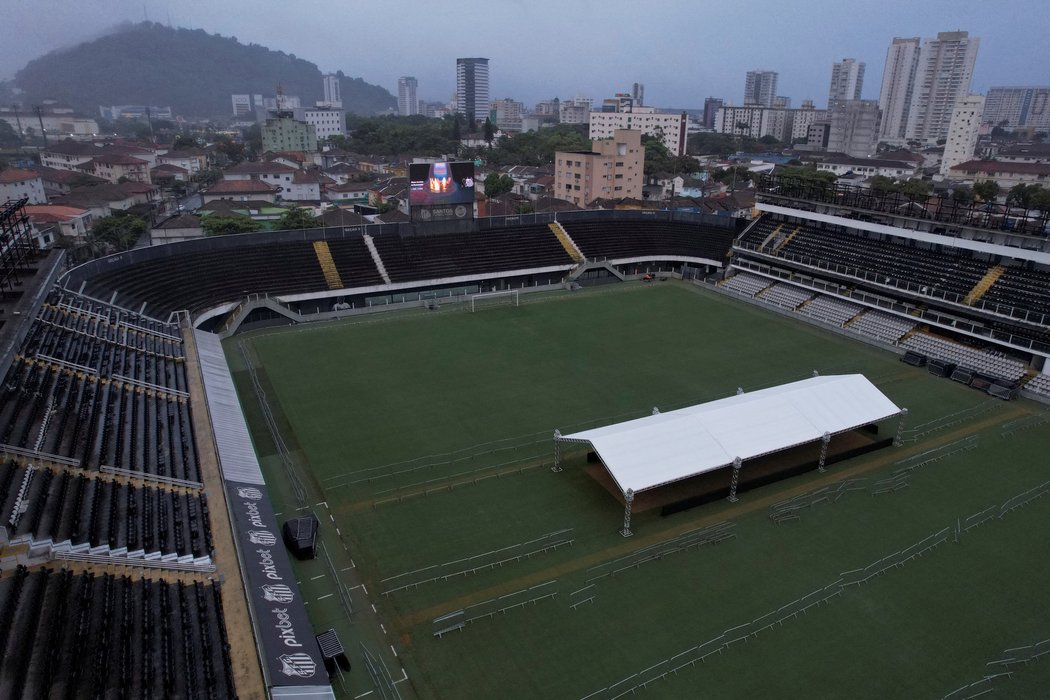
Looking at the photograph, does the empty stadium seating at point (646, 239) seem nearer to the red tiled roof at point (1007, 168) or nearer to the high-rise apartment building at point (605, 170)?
the high-rise apartment building at point (605, 170)

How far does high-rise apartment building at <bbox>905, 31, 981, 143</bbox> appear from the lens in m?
186

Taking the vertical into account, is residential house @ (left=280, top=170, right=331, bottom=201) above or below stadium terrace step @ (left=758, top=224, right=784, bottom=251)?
below

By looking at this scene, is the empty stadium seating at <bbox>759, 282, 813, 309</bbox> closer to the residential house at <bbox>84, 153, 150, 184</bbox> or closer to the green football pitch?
the green football pitch

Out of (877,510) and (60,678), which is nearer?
(60,678)

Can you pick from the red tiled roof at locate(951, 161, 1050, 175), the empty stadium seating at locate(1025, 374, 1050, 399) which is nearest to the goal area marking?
the empty stadium seating at locate(1025, 374, 1050, 399)

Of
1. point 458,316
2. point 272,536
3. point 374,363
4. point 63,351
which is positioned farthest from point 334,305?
point 272,536

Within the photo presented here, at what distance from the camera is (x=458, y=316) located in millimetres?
38656

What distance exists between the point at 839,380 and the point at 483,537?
14.8 metres

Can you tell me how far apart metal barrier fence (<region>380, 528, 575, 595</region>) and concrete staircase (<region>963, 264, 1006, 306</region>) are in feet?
91.7

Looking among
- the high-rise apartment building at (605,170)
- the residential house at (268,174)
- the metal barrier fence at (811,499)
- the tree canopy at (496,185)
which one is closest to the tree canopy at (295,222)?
the tree canopy at (496,185)

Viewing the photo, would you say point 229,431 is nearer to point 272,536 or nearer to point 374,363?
point 272,536

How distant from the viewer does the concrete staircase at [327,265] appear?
39.9m

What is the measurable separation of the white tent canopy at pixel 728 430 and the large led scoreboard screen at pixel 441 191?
94.0ft

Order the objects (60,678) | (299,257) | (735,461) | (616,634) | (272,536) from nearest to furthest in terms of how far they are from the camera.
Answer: (60,678) < (616,634) < (272,536) < (735,461) < (299,257)
